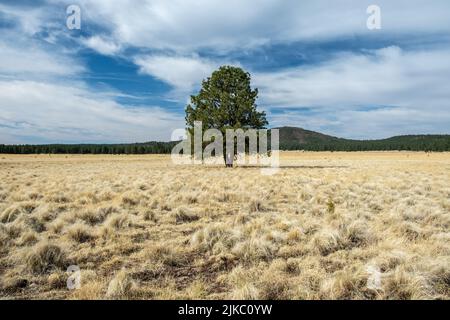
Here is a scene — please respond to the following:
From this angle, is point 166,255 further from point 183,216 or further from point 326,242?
point 183,216

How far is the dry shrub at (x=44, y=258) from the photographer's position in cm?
610

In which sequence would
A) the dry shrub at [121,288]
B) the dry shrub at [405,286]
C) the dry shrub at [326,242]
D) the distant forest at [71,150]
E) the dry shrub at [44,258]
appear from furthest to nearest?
the distant forest at [71,150]
the dry shrub at [326,242]
the dry shrub at [44,258]
the dry shrub at [121,288]
the dry shrub at [405,286]

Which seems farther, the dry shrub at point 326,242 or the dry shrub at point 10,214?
the dry shrub at point 10,214

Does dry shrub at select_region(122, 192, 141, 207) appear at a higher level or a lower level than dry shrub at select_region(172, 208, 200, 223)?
higher

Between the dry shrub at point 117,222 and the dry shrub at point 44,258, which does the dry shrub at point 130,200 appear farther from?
the dry shrub at point 44,258

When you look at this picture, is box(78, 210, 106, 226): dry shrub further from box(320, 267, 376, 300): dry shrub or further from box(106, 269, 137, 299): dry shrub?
box(320, 267, 376, 300): dry shrub

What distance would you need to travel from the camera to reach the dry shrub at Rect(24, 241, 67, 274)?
610 cm

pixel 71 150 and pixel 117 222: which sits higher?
pixel 71 150

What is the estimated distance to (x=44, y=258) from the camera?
21.0ft

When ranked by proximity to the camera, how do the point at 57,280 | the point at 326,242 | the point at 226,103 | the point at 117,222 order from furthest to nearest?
the point at 226,103, the point at 117,222, the point at 326,242, the point at 57,280

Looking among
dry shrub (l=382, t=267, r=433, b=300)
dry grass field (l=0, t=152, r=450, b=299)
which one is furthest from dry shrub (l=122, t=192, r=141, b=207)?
dry shrub (l=382, t=267, r=433, b=300)

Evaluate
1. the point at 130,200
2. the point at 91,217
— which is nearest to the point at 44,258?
the point at 91,217

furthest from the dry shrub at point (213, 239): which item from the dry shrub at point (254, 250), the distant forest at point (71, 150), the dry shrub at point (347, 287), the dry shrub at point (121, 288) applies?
the distant forest at point (71, 150)
